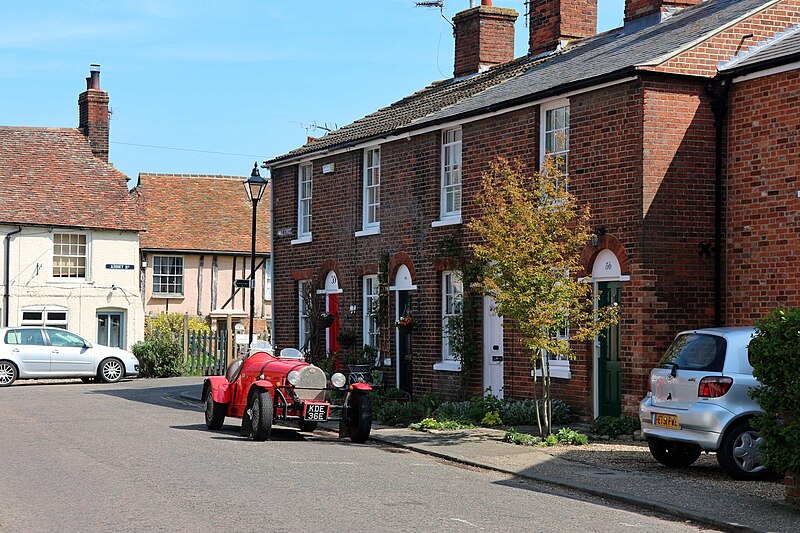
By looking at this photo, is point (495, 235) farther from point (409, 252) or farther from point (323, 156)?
point (323, 156)

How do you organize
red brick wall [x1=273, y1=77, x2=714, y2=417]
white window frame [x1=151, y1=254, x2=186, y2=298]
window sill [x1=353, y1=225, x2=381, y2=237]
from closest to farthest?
red brick wall [x1=273, y1=77, x2=714, y2=417]
window sill [x1=353, y1=225, x2=381, y2=237]
white window frame [x1=151, y1=254, x2=186, y2=298]

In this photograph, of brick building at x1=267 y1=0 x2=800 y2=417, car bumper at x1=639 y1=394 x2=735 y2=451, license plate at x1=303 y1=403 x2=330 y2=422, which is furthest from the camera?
brick building at x1=267 y1=0 x2=800 y2=417

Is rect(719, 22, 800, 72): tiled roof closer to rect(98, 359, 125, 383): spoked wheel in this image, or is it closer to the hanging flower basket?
the hanging flower basket

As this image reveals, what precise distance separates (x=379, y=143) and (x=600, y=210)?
8.06 metres

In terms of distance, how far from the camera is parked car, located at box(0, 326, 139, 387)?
103 feet

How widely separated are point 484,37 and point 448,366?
32.3 feet

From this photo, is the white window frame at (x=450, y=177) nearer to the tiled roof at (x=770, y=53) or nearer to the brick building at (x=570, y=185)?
the brick building at (x=570, y=185)

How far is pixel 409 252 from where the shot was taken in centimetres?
2417

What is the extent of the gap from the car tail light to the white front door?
26.3 ft

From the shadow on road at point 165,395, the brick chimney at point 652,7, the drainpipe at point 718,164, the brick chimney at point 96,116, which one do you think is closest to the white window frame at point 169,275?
the brick chimney at point 96,116

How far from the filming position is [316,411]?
56.0 ft

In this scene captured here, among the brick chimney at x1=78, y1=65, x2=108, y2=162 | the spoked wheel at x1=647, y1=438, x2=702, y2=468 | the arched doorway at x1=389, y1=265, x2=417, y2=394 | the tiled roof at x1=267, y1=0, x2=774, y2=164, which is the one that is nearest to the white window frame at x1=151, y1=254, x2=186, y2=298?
the brick chimney at x1=78, y1=65, x2=108, y2=162

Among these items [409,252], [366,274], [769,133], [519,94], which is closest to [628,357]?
[769,133]

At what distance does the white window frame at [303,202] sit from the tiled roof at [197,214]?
17.2 metres
